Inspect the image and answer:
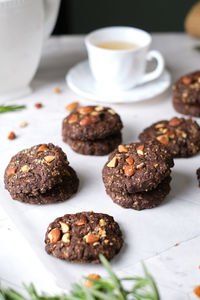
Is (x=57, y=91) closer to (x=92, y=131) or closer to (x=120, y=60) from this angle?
(x=120, y=60)

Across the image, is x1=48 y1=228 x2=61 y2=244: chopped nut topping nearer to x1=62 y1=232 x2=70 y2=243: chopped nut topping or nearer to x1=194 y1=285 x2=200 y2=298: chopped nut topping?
x1=62 y1=232 x2=70 y2=243: chopped nut topping

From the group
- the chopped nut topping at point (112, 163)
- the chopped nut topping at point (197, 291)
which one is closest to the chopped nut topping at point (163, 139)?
the chopped nut topping at point (112, 163)

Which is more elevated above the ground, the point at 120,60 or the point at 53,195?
the point at 120,60

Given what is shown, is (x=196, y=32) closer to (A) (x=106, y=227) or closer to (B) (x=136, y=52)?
(B) (x=136, y=52)

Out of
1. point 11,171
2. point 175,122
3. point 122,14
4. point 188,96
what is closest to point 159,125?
point 175,122

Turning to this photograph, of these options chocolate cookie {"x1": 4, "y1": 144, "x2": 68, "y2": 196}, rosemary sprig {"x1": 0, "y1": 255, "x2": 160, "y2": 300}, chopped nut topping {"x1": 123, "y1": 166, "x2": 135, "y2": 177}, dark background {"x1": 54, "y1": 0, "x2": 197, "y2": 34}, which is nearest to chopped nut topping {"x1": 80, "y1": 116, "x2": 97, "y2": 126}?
chocolate cookie {"x1": 4, "y1": 144, "x2": 68, "y2": 196}

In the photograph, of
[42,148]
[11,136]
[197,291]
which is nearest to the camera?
[197,291]

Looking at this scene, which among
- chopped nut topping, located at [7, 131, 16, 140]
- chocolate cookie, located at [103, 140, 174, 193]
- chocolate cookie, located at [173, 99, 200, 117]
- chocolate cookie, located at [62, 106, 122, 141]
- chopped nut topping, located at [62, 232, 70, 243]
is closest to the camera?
chopped nut topping, located at [62, 232, 70, 243]
